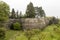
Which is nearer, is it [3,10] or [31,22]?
[3,10]

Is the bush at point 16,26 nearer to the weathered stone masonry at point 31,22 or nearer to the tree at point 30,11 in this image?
the weathered stone masonry at point 31,22

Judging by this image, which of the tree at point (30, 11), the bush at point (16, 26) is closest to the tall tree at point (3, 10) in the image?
the bush at point (16, 26)

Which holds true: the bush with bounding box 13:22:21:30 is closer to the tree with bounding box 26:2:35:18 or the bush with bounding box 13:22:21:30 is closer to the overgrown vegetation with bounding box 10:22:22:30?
the overgrown vegetation with bounding box 10:22:22:30

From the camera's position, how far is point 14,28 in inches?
1901

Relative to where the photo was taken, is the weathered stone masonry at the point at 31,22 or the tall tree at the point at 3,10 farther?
the weathered stone masonry at the point at 31,22

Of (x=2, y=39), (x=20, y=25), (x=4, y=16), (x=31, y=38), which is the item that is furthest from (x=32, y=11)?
(x=31, y=38)

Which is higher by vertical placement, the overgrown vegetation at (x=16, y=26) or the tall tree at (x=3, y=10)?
the tall tree at (x=3, y=10)

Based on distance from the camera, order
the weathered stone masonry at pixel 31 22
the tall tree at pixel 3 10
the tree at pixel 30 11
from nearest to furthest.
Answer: the tall tree at pixel 3 10, the tree at pixel 30 11, the weathered stone masonry at pixel 31 22

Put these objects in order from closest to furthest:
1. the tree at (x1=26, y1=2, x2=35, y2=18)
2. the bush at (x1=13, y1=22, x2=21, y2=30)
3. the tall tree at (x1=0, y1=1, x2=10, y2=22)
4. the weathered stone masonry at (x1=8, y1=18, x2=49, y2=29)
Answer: the tall tree at (x1=0, y1=1, x2=10, y2=22) < the bush at (x1=13, y1=22, x2=21, y2=30) < the tree at (x1=26, y1=2, x2=35, y2=18) < the weathered stone masonry at (x1=8, y1=18, x2=49, y2=29)

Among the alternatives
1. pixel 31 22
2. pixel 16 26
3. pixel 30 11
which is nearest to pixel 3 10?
pixel 16 26

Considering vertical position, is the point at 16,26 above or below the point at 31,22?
below

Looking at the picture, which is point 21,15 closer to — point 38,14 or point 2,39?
point 38,14

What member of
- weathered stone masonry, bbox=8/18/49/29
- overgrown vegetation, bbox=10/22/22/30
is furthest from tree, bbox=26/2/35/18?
overgrown vegetation, bbox=10/22/22/30

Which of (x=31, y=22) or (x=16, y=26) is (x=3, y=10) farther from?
(x=31, y=22)
